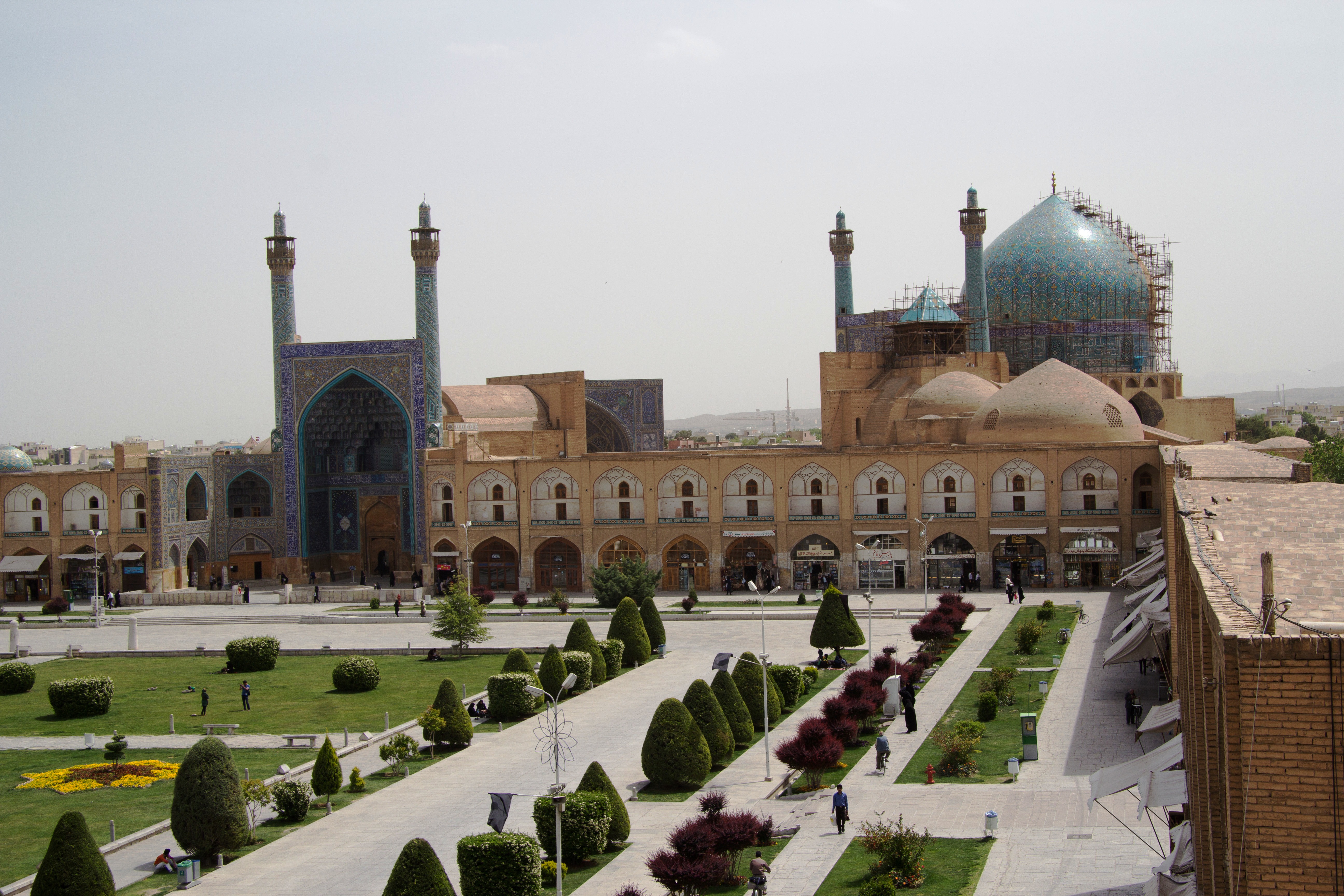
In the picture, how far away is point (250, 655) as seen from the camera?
3038 centimetres

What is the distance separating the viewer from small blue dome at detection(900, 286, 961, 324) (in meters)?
47.9

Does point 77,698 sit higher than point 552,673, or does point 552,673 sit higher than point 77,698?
point 552,673

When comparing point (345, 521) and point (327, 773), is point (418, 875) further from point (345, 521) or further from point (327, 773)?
point (345, 521)

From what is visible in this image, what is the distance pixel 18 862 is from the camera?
15.8 m

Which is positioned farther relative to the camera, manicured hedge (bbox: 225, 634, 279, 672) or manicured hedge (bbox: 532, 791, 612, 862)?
manicured hedge (bbox: 225, 634, 279, 672)

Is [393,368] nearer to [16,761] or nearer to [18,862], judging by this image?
[16,761]

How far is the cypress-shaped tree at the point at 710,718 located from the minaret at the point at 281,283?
32.8 meters

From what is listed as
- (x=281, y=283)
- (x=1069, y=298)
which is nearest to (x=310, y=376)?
(x=281, y=283)

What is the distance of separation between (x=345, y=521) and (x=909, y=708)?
32773 millimetres

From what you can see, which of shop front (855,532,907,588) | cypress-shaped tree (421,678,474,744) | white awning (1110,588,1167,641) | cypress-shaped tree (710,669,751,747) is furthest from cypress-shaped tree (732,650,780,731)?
shop front (855,532,907,588)

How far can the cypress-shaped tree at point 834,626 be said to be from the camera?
92.9 feet

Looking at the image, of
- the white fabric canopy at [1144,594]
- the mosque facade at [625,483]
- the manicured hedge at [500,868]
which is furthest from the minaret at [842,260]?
the manicured hedge at [500,868]

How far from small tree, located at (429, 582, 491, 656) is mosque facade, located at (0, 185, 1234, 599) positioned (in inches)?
383

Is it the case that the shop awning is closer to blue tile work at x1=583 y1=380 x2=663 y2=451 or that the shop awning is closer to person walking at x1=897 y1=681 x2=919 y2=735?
blue tile work at x1=583 y1=380 x2=663 y2=451
